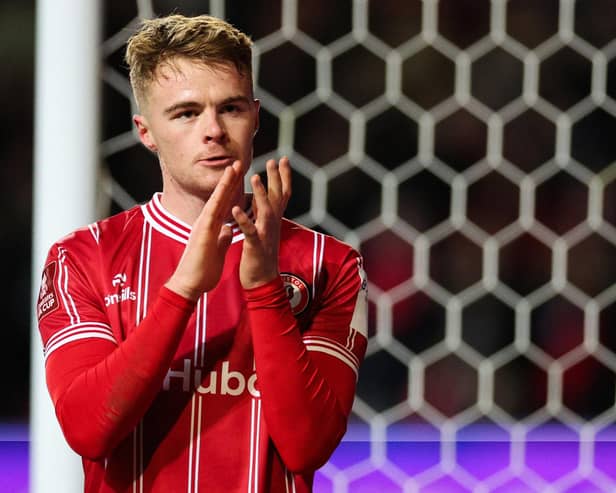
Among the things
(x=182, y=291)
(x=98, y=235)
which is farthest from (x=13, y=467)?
(x=182, y=291)

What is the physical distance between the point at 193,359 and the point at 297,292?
8 centimetres

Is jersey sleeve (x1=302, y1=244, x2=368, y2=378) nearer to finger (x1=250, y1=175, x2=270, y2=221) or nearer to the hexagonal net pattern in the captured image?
finger (x1=250, y1=175, x2=270, y2=221)

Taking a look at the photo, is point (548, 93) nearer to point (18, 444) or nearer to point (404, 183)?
point (404, 183)

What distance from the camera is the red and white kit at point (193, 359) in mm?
630

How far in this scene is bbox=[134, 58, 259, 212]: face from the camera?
67 centimetres

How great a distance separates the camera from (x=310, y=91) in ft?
4.90

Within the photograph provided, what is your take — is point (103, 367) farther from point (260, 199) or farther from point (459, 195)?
point (459, 195)

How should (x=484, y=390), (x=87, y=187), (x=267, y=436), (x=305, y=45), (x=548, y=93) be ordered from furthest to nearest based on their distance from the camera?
1. (x=548, y=93)
2. (x=484, y=390)
3. (x=305, y=45)
4. (x=87, y=187)
5. (x=267, y=436)

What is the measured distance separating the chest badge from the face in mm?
85

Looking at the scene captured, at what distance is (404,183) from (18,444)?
2.21 ft

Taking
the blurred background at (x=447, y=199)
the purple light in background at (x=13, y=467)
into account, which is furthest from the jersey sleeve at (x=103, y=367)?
the blurred background at (x=447, y=199)

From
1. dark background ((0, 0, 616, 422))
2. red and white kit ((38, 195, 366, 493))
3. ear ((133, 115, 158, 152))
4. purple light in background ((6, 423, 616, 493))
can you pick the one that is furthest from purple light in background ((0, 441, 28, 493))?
ear ((133, 115, 158, 152))

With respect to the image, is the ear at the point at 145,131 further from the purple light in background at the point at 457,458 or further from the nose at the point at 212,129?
the purple light in background at the point at 457,458

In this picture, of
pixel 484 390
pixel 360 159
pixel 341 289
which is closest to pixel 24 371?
pixel 360 159
